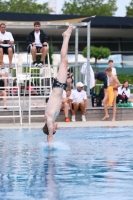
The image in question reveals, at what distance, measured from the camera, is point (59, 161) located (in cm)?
893

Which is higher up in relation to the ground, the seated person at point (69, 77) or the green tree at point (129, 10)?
the green tree at point (129, 10)

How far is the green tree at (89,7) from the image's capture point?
232 ft

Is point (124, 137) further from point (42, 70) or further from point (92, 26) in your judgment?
point (92, 26)

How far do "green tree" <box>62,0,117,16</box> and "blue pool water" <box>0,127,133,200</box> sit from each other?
5820 cm

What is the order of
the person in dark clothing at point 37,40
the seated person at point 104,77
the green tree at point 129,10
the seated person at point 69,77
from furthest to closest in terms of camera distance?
the green tree at point 129,10, the seated person at point 69,77, the seated person at point 104,77, the person in dark clothing at point 37,40

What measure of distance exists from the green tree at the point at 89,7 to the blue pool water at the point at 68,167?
58.2 metres

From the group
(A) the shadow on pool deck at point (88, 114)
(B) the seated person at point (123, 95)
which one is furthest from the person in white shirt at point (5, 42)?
(B) the seated person at point (123, 95)

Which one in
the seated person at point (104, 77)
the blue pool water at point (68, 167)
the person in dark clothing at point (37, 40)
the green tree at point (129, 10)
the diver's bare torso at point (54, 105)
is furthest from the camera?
the green tree at point (129, 10)

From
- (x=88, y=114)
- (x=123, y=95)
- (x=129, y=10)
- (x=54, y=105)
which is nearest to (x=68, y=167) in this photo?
(x=54, y=105)

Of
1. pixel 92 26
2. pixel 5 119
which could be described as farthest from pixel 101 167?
pixel 92 26

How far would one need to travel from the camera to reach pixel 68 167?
325 inches

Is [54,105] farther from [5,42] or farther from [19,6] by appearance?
[19,6]

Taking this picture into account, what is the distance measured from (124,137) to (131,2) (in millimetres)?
56417

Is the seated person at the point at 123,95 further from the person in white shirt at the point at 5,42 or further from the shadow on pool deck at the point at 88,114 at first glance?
the person in white shirt at the point at 5,42
